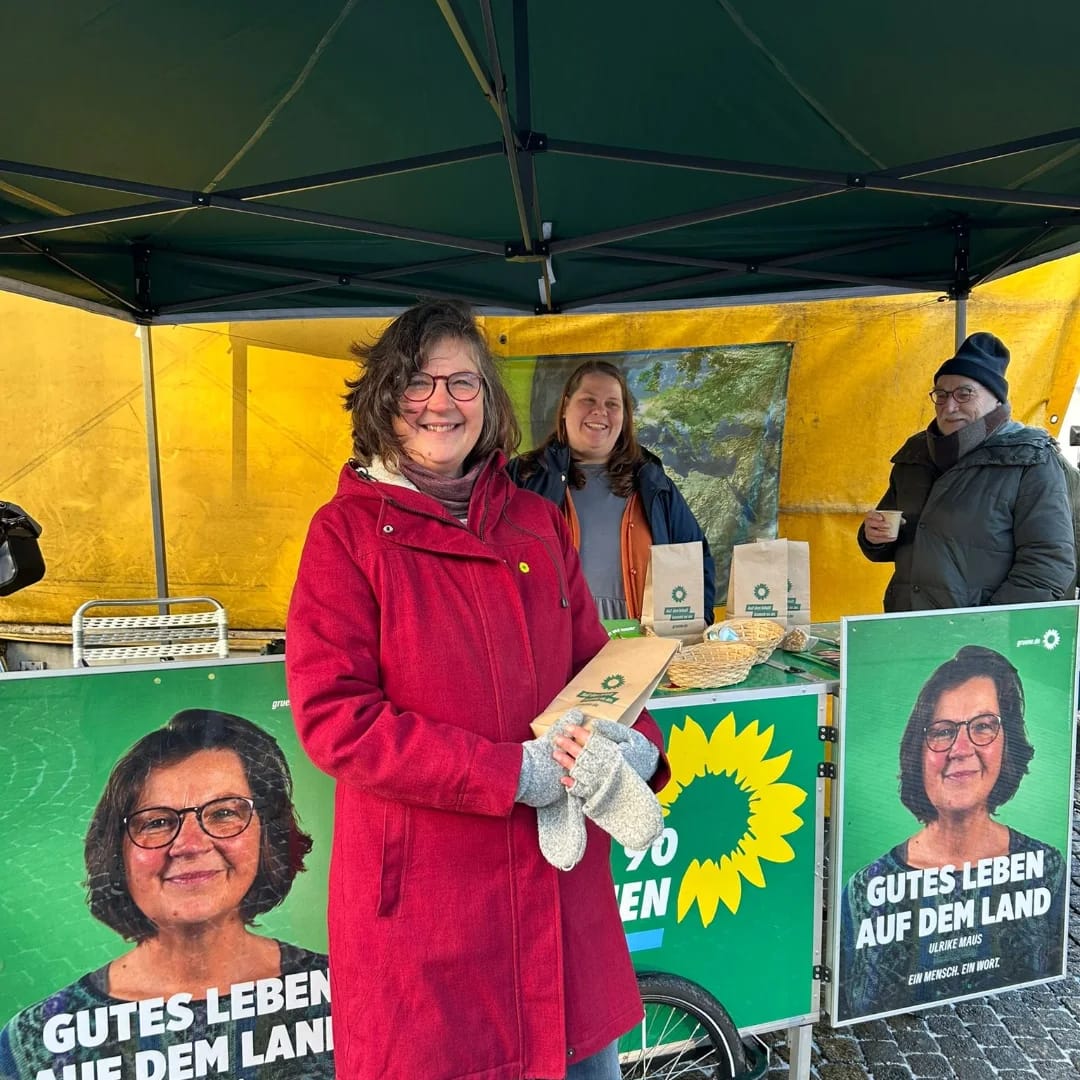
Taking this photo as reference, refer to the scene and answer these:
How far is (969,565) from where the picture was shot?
291cm

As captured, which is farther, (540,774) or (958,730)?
(958,730)

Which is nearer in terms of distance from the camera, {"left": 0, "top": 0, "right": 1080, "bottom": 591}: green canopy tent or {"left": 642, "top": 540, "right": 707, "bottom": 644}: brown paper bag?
{"left": 0, "top": 0, "right": 1080, "bottom": 591}: green canopy tent

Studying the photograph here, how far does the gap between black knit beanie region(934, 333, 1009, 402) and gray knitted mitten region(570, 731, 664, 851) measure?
8.04 ft

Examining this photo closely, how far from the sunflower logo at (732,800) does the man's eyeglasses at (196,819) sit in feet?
3.35

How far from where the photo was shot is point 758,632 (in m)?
2.38

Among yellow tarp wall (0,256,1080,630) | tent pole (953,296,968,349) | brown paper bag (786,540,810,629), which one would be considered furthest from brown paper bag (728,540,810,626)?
yellow tarp wall (0,256,1080,630)

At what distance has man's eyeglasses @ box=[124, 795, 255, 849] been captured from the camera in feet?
5.70

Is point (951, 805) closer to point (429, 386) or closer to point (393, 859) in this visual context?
point (393, 859)

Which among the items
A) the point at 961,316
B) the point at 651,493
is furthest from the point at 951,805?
the point at 961,316

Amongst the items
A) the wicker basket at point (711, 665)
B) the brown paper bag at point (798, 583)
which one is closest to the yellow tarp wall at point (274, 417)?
the brown paper bag at point (798, 583)

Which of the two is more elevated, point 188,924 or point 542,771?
point 542,771

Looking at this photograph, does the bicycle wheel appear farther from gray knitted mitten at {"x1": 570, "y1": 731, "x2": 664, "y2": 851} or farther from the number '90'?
gray knitted mitten at {"x1": 570, "y1": 731, "x2": 664, "y2": 851}

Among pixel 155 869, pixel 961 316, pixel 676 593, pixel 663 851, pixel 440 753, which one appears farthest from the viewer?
pixel 961 316

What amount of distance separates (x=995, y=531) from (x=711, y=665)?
1.41m
